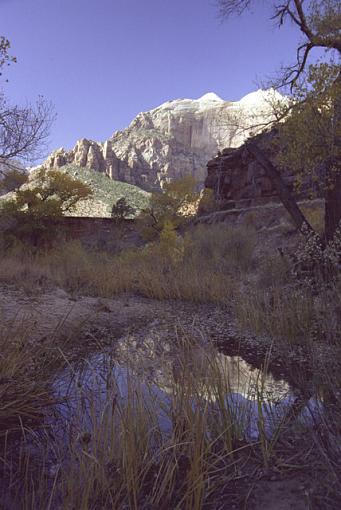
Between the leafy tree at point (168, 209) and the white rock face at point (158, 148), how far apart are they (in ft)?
129

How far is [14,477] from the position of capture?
1.90m

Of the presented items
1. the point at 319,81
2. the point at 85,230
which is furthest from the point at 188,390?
the point at 85,230

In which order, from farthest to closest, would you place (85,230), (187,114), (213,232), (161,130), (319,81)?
(187,114) < (161,130) < (85,230) < (213,232) < (319,81)

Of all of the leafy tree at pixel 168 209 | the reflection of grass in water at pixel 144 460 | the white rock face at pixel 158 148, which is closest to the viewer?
the reflection of grass in water at pixel 144 460

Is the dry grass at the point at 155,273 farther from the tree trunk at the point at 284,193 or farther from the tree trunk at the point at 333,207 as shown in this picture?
the tree trunk at the point at 333,207

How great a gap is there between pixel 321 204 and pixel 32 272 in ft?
49.4

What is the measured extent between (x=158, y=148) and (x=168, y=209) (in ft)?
274

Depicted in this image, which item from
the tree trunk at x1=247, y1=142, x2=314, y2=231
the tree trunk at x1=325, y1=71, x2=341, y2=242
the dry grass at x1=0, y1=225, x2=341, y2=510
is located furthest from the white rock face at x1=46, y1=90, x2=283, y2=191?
the dry grass at x1=0, y1=225, x2=341, y2=510

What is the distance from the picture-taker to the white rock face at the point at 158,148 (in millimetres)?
85125

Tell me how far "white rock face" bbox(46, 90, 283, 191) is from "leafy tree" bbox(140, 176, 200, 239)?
129 ft

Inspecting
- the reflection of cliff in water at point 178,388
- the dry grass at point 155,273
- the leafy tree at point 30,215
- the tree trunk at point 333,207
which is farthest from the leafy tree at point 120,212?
the reflection of cliff in water at point 178,388

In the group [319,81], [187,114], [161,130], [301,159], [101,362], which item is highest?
[187,114]

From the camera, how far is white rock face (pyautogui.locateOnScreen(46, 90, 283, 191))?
85125 millimetres

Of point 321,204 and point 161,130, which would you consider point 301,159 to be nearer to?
point 321,204
